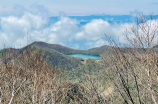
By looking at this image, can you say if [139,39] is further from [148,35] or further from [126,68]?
[126,68]

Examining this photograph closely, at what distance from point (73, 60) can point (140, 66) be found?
85.0 m

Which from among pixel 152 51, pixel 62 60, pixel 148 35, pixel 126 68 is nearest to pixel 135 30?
pixel 148 35

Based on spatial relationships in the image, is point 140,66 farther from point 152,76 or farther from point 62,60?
point 62,60

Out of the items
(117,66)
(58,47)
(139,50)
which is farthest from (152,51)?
(58,47)

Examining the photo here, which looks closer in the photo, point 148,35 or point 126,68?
point 148,35

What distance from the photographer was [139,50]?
692cm

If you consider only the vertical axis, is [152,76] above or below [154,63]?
below

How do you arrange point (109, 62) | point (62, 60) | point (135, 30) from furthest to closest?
1. point (62, 60)
2. point (109, 62)
3. point (135, 30)

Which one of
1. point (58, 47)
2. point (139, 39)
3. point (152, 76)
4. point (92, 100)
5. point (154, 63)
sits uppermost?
point (139, 39)

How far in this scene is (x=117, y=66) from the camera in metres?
7.64

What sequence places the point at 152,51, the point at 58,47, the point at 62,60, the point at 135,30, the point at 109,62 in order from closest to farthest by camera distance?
the point at 152,51, the point at 135,30, the point at 109,62, the point at 62,60, the point at 58,47

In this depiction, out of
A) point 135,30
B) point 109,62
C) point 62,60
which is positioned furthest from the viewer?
point 62,60

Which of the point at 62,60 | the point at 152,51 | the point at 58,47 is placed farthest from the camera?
the point at 58,47

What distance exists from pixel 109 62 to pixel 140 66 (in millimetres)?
1294
